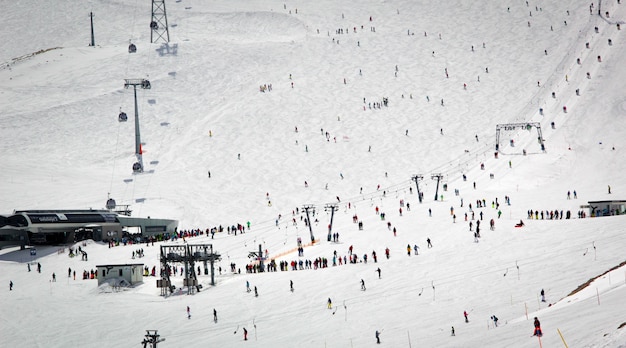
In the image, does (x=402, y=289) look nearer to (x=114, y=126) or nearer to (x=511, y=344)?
(x=511, y=344)

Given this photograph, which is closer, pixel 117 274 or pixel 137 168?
pixel 117 274

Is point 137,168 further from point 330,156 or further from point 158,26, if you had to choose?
point 158,26

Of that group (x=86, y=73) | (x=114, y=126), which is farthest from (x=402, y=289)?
(x=86, y=73)

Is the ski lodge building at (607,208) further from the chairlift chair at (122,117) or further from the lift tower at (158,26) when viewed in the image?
the lift tower at (158,26)

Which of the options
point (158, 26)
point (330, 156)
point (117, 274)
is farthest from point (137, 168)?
point (158, 26)

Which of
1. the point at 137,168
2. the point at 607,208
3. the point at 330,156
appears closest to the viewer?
the point at 607,208

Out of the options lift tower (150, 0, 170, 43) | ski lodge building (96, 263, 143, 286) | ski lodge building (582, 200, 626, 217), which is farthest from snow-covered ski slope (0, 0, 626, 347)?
ski lodge building (582, 200, 626, 217)

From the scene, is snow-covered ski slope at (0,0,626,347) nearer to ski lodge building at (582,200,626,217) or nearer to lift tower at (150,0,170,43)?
lift tower at (150,0,170,43)

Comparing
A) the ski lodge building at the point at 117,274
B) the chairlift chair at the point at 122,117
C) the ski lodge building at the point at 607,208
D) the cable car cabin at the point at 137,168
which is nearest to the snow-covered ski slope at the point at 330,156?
the ski lodge building at the point at 117,274
